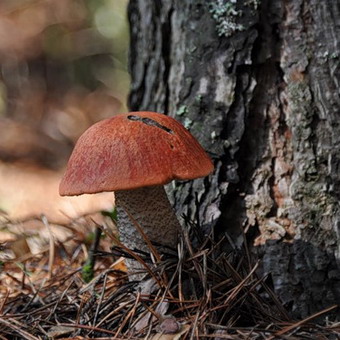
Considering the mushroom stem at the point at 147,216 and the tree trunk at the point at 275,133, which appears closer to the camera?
the mushroom stem at the point at 147,216

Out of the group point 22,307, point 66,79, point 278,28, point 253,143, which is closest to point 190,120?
point 253,143

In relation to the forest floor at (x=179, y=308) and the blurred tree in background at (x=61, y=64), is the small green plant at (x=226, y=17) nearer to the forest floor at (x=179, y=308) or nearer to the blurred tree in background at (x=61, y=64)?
the forest floor at (x=179, y=308)

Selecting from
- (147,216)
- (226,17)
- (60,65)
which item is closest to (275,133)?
(226,17)

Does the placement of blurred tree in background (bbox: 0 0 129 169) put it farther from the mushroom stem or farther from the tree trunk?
the mushroom stem

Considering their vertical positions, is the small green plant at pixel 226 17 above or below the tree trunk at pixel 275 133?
above

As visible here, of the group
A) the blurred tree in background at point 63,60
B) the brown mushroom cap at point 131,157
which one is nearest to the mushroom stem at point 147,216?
the brown mushroom cap at point 131,157

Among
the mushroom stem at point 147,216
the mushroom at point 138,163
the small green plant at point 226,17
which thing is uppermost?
the small green plant at point 226,17

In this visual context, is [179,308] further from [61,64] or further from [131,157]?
[61,64]
